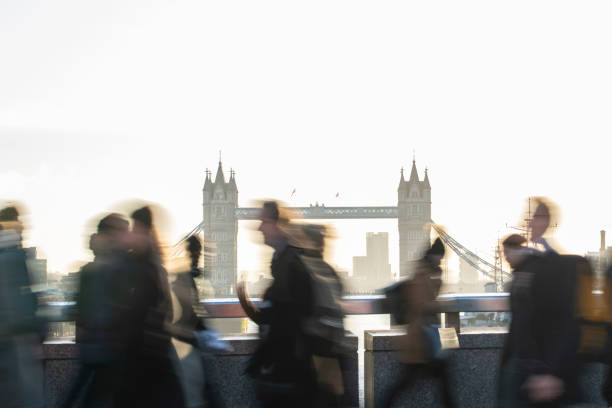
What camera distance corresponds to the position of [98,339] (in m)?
3.15

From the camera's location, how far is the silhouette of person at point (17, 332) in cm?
292

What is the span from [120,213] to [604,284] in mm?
2062

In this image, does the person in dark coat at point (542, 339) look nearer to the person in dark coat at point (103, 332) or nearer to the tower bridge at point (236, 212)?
the person in dark coat at point (103, 332)

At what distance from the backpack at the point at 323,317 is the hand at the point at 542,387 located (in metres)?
0.67

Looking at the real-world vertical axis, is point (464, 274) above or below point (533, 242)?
below

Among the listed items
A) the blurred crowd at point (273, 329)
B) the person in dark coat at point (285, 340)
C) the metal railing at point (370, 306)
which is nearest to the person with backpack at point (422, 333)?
the metal railing at point (370, 306)

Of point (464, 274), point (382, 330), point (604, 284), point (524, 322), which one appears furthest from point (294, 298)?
point (464, 274)

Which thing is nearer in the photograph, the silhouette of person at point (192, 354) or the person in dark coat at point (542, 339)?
the person in dark coat at point (542, 339)

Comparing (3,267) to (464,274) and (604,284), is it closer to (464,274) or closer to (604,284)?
(604,284)

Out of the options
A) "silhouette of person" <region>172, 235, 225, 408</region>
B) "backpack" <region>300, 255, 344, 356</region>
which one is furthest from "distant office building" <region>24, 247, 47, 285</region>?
"backpack" <region>300, 255, 344, 356</region>

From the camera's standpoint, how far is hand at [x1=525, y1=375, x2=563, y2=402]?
2976 mm

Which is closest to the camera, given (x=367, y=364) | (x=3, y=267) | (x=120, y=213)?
(x=3, y=267)

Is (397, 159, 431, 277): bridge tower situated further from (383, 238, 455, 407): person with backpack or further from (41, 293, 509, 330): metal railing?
→ (383, 238, 455, 407): person with backpack

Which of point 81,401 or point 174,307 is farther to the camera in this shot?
point 174,307
